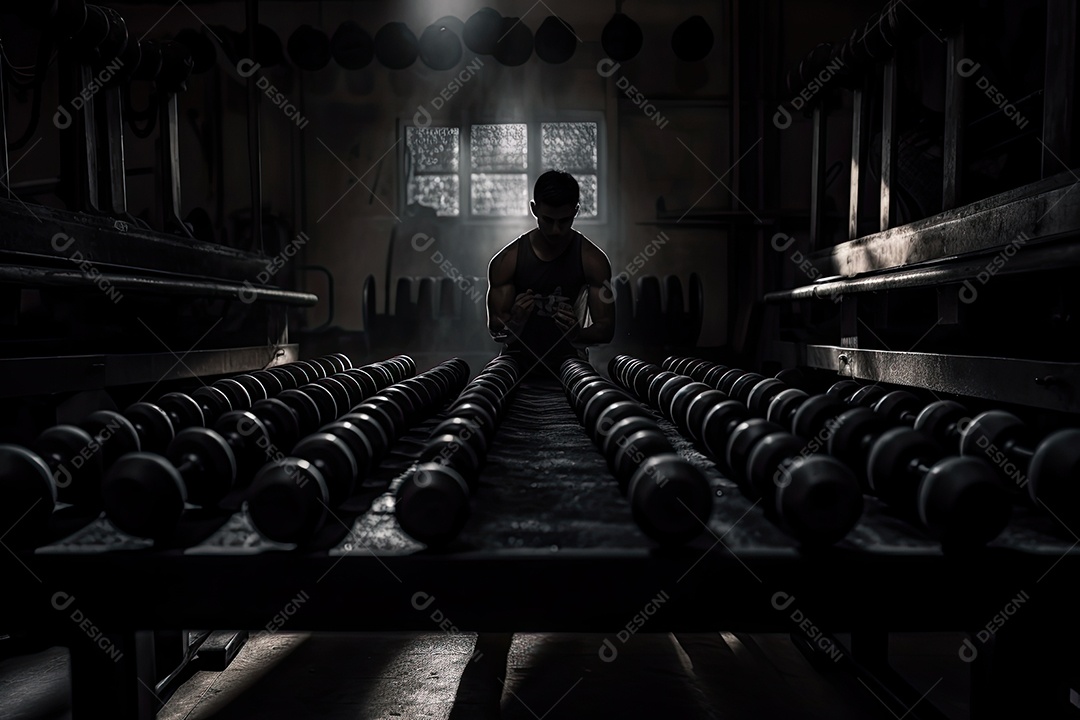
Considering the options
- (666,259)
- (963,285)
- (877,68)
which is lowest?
(963,285)

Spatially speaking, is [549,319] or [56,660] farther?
→ [549,319]

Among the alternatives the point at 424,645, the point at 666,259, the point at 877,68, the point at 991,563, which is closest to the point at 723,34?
the point at 666,259

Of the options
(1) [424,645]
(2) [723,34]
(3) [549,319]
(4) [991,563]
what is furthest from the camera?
(2) [723,34]

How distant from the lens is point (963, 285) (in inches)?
70.7

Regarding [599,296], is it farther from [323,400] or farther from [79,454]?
[79,454]

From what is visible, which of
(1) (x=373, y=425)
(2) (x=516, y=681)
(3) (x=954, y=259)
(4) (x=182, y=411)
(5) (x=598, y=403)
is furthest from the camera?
(2) (x=516, y=681)

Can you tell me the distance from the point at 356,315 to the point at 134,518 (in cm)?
532

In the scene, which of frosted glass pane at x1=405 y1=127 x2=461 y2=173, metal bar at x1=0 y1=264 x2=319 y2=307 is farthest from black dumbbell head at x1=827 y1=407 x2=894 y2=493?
frosted glass pane at x1=405 y1=127 x2=461 y2=173

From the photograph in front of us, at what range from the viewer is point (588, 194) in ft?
19.4

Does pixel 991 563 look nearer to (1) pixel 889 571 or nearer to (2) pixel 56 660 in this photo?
(1) pixel 889 571

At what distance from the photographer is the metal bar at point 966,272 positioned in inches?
53.8

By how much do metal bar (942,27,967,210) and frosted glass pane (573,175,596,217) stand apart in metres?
3.79

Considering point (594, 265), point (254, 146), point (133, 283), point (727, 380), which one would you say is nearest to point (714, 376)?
point (727, 380)

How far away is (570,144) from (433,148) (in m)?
1.15
